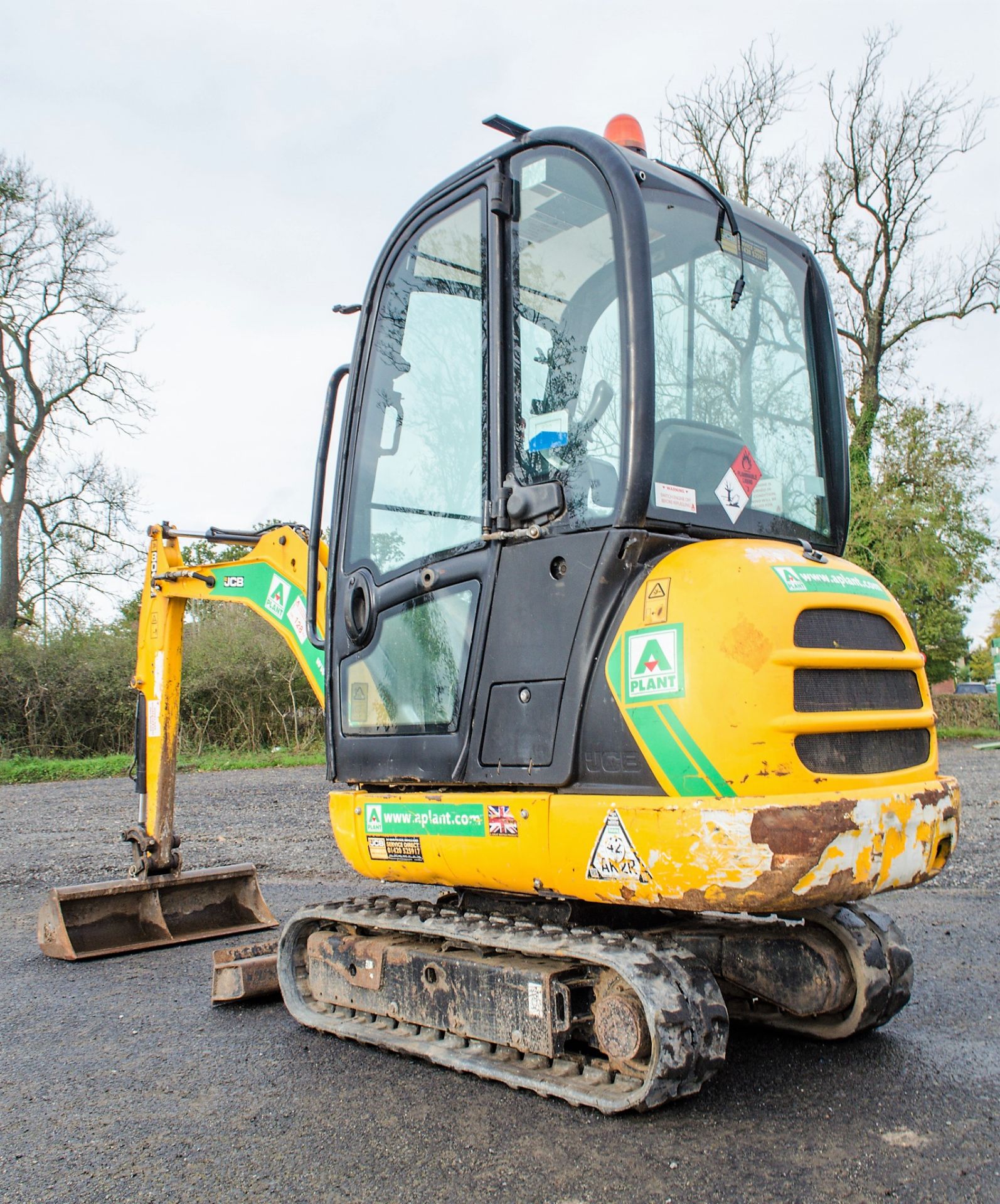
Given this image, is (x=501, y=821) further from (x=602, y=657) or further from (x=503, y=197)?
(x=503, y=197)

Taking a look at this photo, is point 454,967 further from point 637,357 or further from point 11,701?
point 11,701

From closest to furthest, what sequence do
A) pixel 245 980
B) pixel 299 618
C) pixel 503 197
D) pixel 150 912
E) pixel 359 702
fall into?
pixel 503 197
pixel 359 702
pixel 245 980
pixel 299 618
pixel 150 912

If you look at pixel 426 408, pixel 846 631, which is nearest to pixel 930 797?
pixel 846 631

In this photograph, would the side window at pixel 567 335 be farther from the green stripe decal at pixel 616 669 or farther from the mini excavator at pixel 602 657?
the green stripe decal at pixel 616 669

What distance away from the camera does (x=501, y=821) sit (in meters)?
3.12

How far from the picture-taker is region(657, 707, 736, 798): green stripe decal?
8.79 ft

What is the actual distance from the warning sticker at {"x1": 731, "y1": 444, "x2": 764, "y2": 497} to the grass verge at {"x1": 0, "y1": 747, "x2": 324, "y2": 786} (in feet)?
40.7

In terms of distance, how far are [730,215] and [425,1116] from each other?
289 centimetres

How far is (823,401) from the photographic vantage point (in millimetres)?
3854

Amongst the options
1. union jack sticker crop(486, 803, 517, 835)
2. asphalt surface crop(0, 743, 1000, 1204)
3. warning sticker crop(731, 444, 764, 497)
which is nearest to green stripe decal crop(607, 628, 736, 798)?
union jack sticker crop(486, 803, 517, 835)

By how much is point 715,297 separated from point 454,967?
91.6 inches

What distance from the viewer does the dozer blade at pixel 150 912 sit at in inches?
201

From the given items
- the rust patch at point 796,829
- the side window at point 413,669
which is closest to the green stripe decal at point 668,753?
the rust patch at point 796,829

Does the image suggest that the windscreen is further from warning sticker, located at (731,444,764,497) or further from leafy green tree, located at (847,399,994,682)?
leafy green tree, located at (847,399,994,682)
